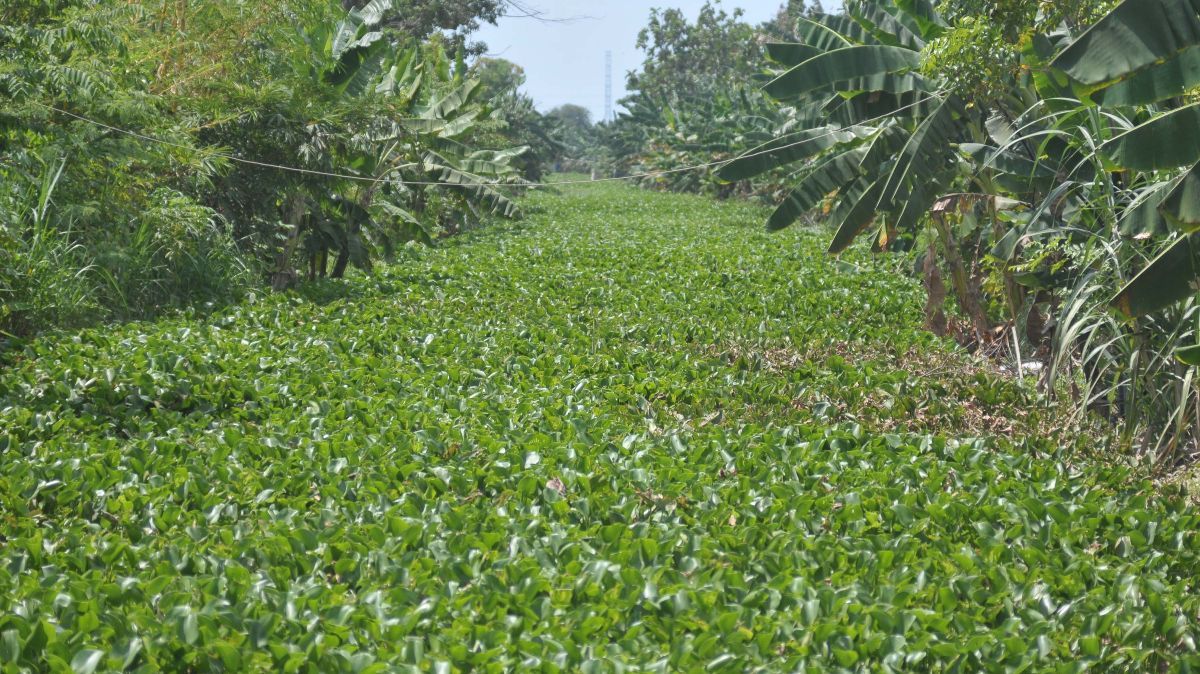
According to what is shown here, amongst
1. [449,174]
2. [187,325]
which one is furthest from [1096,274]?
[449,174]

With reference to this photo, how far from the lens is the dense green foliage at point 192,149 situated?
9.34m

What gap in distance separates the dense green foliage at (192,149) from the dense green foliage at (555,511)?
3.91 ft

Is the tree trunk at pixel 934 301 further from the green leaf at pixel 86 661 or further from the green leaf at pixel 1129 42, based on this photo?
the green leaf at pixel 86 661

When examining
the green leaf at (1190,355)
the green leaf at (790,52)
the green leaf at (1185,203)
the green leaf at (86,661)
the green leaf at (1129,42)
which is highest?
the green leaf at (790,52)

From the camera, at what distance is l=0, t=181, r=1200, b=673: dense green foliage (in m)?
3.77

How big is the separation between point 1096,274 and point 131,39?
374 inches

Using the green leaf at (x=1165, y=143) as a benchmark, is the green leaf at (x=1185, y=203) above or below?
below

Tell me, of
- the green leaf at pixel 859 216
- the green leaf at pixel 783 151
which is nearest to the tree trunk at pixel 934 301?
the green leaf at pixel 859 216

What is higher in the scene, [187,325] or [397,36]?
[397,36]

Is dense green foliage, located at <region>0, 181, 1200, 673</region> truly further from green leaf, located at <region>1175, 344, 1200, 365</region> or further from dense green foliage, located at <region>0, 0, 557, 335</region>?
dense green foliage, located at <region>0, 0, 557, 335</region>

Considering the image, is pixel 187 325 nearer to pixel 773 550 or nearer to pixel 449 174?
Result: pixel 773 550

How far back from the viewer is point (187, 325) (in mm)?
9016

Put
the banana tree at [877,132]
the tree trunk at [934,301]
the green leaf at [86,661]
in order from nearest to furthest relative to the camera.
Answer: the green leaf at [86,661], the banana tree at [877,132], the tree trunk at [934,301]

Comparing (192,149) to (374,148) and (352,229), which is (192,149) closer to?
(352,229)
